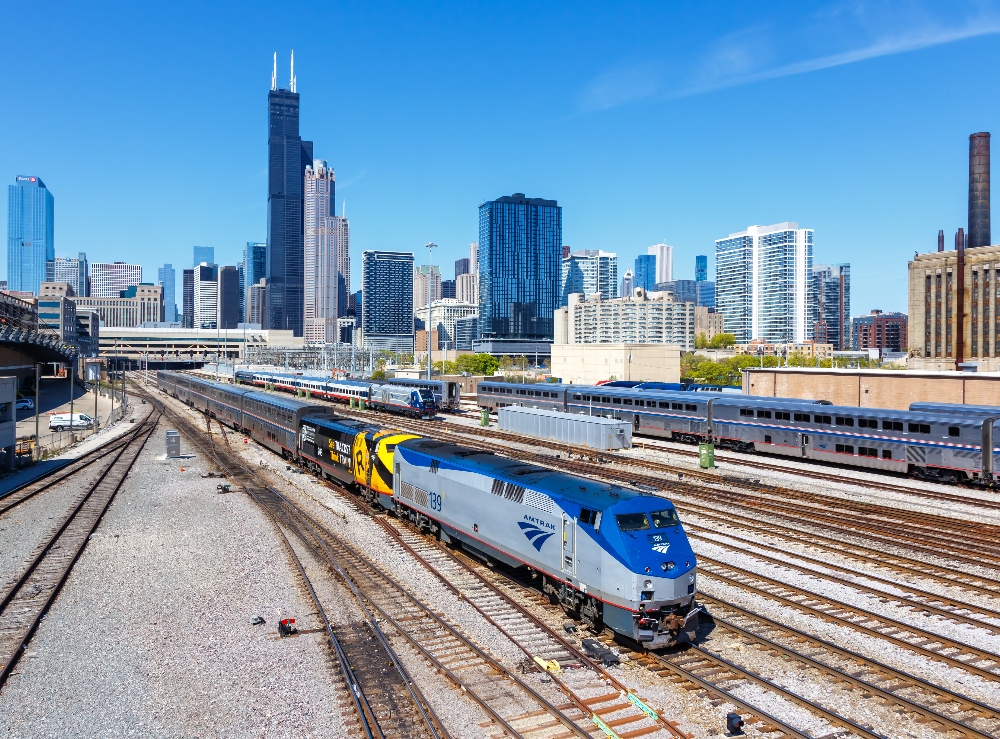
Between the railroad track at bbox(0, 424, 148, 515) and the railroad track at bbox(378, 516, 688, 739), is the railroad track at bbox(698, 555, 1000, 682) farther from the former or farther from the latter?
the railroad track at bbox(0, 424, 148, 515)

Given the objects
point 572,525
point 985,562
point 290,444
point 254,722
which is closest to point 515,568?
point 572,525

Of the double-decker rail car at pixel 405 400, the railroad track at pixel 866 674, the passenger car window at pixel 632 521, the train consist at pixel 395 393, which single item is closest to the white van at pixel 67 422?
the train consist at pixel 395 393

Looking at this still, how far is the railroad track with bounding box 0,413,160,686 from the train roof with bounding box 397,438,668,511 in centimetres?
1174

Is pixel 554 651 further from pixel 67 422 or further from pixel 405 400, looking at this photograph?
pixel 67 422

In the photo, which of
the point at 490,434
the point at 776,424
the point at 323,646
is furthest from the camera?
the point at 490,434

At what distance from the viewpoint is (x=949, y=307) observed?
331 ft

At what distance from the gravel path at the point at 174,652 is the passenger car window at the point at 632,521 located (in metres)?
6.78

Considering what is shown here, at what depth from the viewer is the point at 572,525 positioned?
1608 cm

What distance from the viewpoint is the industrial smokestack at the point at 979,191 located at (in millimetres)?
113000

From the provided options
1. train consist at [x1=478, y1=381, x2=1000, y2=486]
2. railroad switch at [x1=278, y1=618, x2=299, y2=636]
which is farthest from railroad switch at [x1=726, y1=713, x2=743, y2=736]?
train consist at [x1=478, y1=381, x2=1000, y2=486]

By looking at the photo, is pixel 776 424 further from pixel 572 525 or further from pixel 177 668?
pixel 177 668

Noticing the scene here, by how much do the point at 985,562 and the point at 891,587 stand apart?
4.57m

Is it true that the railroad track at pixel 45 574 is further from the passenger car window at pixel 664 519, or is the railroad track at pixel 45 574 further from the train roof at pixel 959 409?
the train roof at pixel 959 409

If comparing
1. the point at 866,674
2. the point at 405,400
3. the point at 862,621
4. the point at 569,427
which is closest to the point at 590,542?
the point at 866,674
